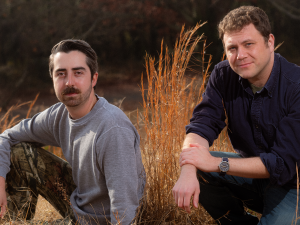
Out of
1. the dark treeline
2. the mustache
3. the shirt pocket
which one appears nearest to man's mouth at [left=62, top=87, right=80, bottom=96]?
the mustache

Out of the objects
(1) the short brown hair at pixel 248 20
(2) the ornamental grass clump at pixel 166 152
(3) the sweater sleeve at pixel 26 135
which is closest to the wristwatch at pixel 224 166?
(2) the ornamental grass clump at pixel 166 152

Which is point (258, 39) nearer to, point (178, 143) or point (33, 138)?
point (178, 143)

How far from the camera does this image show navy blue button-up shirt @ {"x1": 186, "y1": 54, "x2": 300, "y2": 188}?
4.44 feet

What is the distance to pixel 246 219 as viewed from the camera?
1792 millimetres

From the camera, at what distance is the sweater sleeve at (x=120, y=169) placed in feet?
4.59

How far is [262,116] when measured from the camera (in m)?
1.52

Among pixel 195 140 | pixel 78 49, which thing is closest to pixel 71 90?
pixel 78 49

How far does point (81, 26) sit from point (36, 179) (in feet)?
25.7

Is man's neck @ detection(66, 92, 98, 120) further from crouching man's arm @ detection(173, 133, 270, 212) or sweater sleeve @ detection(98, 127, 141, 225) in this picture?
crouching man's arm @ detection(173, 133, 270, 212)

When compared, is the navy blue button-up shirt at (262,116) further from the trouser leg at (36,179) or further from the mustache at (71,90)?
the trouser leg at (36,179)

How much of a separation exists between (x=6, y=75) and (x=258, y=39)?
9753 mm

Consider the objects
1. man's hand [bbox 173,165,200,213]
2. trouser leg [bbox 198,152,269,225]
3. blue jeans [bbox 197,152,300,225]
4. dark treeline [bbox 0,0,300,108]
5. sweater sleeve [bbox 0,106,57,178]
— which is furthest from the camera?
dark treeline [bbox 0,0,300,108]

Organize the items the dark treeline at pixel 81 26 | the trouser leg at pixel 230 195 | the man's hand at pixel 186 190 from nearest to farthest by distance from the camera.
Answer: the man's hand at pixel 186 190 → the trouser leg at pixel 230 195 → the dark treeline at pixel 81 26

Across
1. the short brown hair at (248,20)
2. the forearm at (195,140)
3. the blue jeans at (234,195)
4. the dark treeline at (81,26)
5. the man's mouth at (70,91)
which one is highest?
the dark treeline at (81,26)
